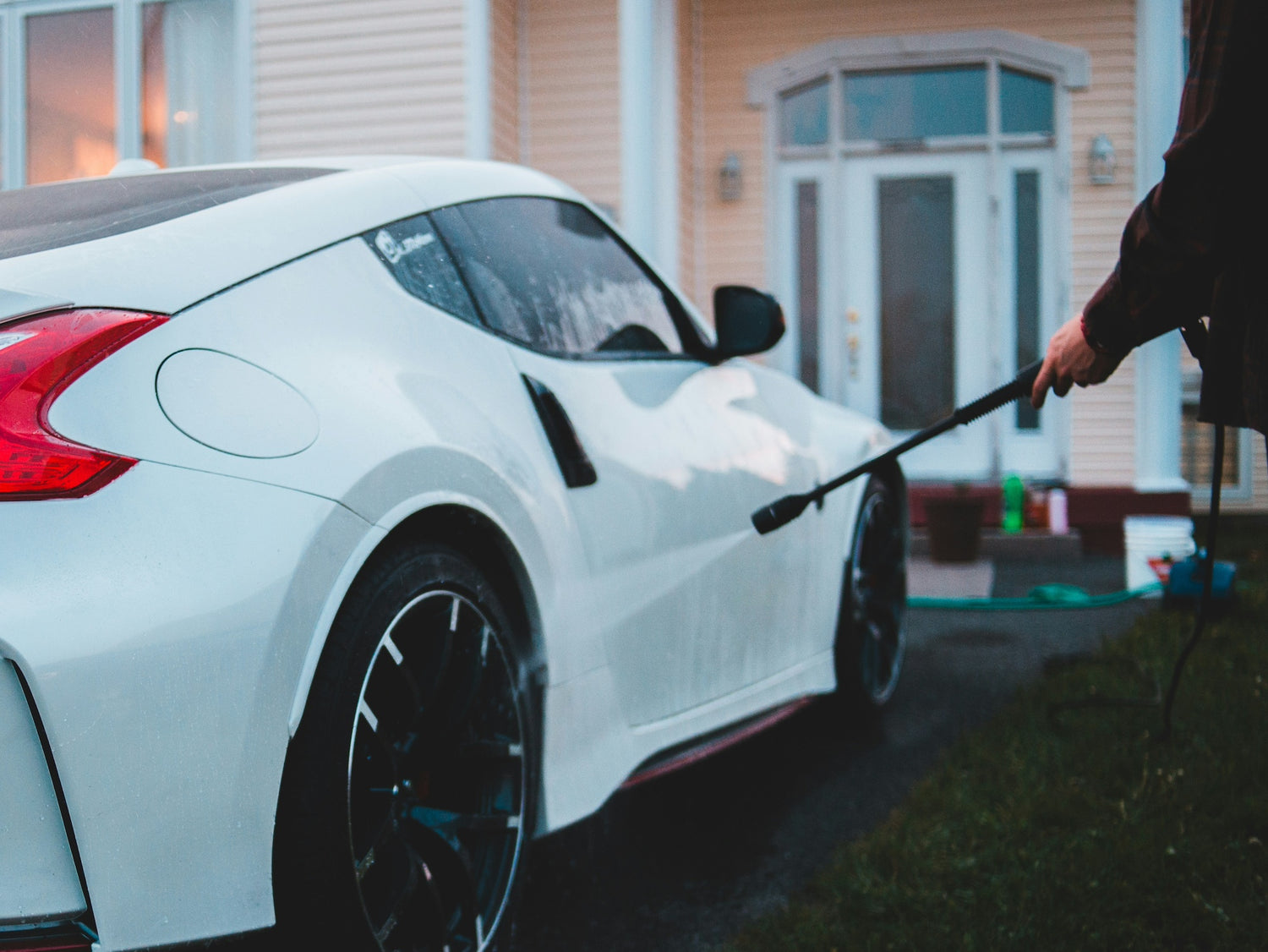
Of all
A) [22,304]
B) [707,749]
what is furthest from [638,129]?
[22,304]

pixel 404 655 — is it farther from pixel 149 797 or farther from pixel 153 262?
pixel 153 262

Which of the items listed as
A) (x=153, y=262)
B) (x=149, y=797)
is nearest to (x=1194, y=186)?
(x=153, y=262)

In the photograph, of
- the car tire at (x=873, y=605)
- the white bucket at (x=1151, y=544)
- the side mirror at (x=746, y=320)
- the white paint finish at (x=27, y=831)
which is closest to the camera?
the white paint finish at (x=27, y=831)

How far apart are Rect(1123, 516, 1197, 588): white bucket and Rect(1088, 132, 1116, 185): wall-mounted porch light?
3.94 m

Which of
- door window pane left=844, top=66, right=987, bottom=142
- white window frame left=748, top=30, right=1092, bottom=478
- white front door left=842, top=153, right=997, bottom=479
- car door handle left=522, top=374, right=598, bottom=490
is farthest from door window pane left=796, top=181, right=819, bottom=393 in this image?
car door handle left=522, top=374, right=598, bottom=490

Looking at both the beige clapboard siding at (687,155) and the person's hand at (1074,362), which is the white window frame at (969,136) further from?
the person's hand at (1074,362)

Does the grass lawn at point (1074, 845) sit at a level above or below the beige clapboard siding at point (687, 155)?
below

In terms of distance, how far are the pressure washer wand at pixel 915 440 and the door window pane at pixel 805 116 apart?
7.92m

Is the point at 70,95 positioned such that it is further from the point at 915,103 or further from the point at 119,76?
the point at 915,103

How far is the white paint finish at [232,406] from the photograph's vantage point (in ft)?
5.51

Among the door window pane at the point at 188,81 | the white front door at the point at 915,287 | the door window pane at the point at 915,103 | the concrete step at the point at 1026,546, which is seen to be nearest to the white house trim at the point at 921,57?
the door window pane at the point at 915,103

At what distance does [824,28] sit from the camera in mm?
10398

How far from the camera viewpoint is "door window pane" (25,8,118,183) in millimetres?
10547

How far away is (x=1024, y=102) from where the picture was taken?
10234 mm
